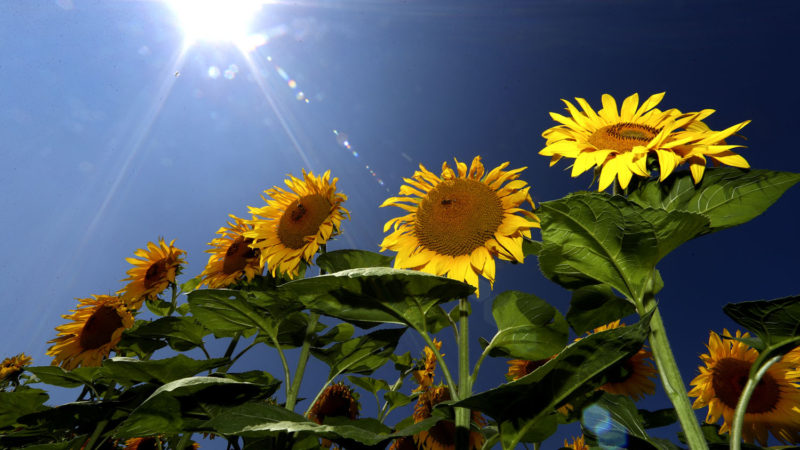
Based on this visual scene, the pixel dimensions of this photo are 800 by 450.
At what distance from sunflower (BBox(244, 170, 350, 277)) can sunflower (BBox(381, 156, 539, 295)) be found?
58 cm

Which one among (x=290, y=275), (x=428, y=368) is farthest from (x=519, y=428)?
(x=428, y=368)

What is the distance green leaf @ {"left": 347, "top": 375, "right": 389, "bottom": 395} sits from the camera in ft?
10.1

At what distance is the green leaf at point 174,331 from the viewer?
2021 mm

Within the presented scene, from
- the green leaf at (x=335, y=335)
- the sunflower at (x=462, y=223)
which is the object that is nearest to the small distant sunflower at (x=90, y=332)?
the green leaf at (x=335, y=335)

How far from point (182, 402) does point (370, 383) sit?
75.1 inches

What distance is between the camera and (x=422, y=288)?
133 cm

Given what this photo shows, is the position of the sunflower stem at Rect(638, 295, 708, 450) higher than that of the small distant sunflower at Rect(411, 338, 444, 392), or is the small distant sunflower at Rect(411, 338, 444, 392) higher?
the small distant sunflower at Rect(411, 338, 444, 392)

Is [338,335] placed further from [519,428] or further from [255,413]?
[519,428]

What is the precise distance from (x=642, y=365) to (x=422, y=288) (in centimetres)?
240

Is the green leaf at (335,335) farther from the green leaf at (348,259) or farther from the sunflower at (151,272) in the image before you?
the sunflower at (151,272)

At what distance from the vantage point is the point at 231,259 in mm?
2887

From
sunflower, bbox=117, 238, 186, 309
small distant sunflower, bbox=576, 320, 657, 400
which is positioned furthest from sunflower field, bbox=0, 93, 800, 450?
sunflower, bbox=117, 238, 186, 309

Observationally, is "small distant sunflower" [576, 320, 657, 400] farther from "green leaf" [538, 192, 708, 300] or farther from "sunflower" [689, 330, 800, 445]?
"green leaf" [538, 192, 708, 300]

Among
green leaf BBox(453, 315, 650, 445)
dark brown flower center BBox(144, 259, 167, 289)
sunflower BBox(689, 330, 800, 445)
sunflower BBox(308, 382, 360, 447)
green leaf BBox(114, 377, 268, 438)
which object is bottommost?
sunflower BBox(689, 330, 800, 445)
